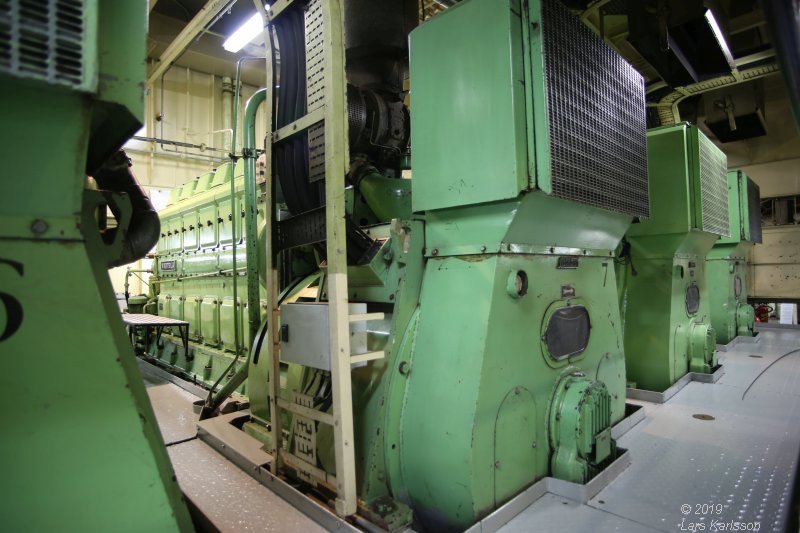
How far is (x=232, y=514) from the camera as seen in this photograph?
1.88 meters

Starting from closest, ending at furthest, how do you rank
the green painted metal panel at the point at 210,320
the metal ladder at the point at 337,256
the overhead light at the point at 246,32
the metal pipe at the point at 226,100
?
1. the metal ladder at the point at 337,256
2. the overhead light at the point at 246,32
3. the green painted metal panel at the point at 210,320
4. the metal pipe at the point at 226,100

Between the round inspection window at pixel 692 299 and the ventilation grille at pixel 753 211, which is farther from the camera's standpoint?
the ventilation grille at pixel 753 211

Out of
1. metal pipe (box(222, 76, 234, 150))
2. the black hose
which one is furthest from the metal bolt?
metal pipe (box(222, 76, 234, 150))

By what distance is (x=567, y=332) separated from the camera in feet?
7.38

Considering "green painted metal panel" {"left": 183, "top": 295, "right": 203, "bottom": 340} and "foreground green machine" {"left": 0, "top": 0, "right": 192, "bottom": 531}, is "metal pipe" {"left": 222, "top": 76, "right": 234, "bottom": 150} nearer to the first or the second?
"green painted metal panel" {"left": 183, "top": 295, "right": 203, "bottom": 340}

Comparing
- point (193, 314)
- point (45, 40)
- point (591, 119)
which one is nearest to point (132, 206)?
point (45, 40)

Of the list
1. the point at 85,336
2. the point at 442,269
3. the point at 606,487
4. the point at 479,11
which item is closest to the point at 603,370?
the point at 606,487

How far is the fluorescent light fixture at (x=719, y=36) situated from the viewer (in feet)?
12.1

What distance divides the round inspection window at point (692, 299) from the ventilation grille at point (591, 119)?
1678 mm

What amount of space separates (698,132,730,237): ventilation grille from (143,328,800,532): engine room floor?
4.84 ft

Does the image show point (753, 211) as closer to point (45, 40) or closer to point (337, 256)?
point (337, 256)

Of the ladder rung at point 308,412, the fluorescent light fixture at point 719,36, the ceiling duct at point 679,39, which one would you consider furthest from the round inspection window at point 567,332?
the fluorescent light fixture at point 719,36

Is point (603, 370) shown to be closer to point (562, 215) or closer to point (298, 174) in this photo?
point (562, 215)

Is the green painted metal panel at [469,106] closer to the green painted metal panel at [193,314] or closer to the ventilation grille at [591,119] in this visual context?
the ventilation grille at [591,119]
